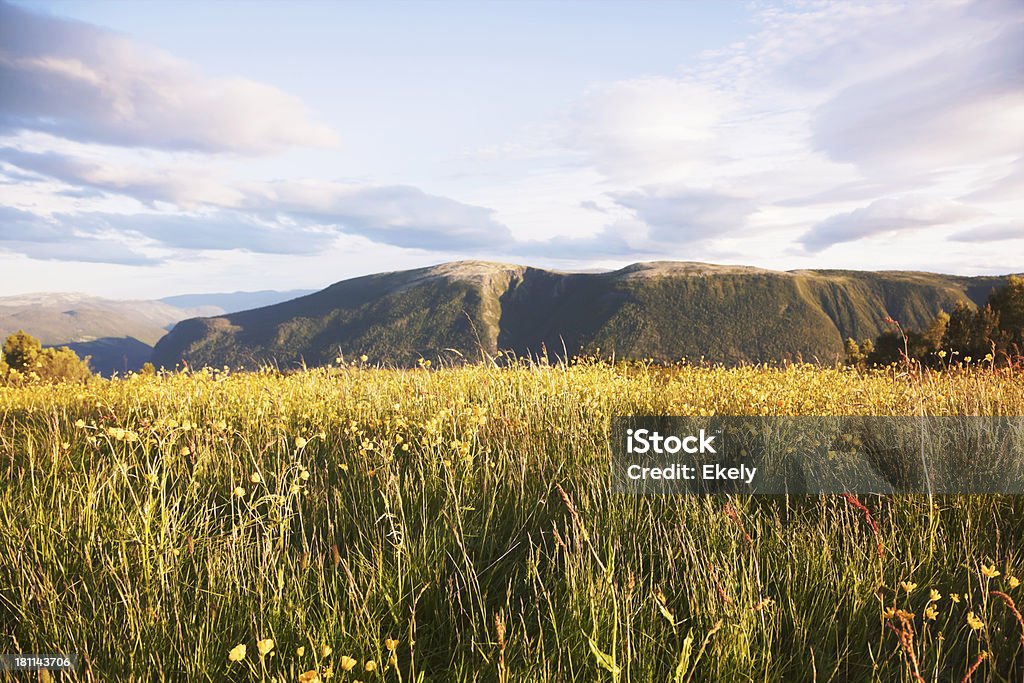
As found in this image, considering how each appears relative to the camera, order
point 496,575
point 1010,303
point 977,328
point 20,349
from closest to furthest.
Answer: point 496,575 → point 977,328 → point 1010,303 → point 20,349

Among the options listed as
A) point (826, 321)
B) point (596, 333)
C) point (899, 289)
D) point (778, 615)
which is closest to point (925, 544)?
point (778, 615)

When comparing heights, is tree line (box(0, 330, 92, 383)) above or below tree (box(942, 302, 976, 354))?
below

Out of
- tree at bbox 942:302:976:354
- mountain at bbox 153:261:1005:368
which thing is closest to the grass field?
tree at bbox 942:302:976:354

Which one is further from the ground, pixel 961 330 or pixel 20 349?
pixel 961 330

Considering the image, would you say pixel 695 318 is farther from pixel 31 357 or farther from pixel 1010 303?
pixel 31 357

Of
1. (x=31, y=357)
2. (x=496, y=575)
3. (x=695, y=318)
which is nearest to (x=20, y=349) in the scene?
(x=31, y=357)

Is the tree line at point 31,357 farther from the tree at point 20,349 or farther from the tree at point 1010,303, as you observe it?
the tree at point 1010,303

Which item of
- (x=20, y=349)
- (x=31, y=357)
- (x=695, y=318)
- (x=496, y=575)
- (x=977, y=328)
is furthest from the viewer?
(x=695, y=318)

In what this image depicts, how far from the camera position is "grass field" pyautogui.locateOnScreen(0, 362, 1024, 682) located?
2320mm

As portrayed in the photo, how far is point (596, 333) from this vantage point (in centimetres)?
16112

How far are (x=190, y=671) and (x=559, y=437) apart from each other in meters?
2.90

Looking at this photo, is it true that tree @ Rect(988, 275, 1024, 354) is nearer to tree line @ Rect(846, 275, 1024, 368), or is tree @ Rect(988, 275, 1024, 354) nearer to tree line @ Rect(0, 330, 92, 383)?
tree line @ Rect(846, 275, 1024, 368)

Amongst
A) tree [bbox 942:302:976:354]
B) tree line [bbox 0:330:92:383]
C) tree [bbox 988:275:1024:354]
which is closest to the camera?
tree [bbox 942:302:976:354]

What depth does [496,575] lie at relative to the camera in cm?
313
